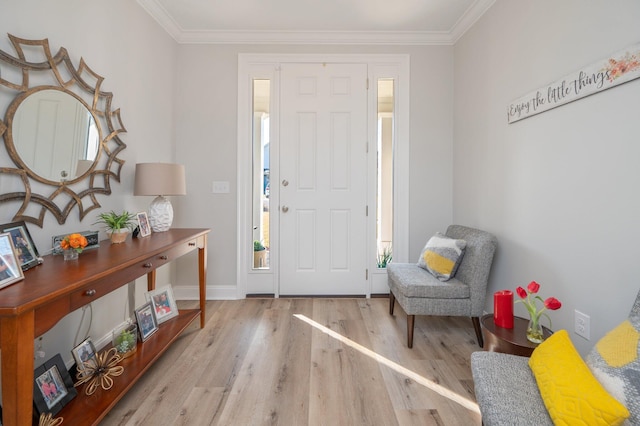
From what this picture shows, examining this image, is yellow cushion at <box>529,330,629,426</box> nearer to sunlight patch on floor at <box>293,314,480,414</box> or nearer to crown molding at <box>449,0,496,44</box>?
sunlight patch on floor at <box>293,314,480,414</box>

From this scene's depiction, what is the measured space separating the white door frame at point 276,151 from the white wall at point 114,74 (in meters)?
0.71

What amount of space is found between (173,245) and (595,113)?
2.39 metres

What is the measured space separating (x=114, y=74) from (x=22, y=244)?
137 cm

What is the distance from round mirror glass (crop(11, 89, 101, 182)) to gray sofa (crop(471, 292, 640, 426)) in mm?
2195

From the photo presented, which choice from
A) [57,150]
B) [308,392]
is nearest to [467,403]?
[308,392]

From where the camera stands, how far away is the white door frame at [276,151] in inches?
119

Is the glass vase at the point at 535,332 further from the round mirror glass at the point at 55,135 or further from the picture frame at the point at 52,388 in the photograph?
the round mirror glass at the point at 55,135

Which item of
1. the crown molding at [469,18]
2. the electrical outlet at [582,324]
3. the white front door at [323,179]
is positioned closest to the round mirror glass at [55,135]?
the white front door at [323,179]

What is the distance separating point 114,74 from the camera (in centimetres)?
212

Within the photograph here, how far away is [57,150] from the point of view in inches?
64.3

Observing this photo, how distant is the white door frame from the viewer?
3.03 meters

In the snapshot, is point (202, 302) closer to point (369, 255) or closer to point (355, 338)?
point (355, 338)

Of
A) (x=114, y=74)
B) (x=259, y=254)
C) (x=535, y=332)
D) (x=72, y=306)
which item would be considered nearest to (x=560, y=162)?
(x=535, y=332)

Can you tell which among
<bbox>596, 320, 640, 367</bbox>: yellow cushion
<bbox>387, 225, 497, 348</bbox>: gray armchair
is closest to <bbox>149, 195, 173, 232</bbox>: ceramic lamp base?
<bbox>387, 225, 497, 348</bbox>: gray armchair
